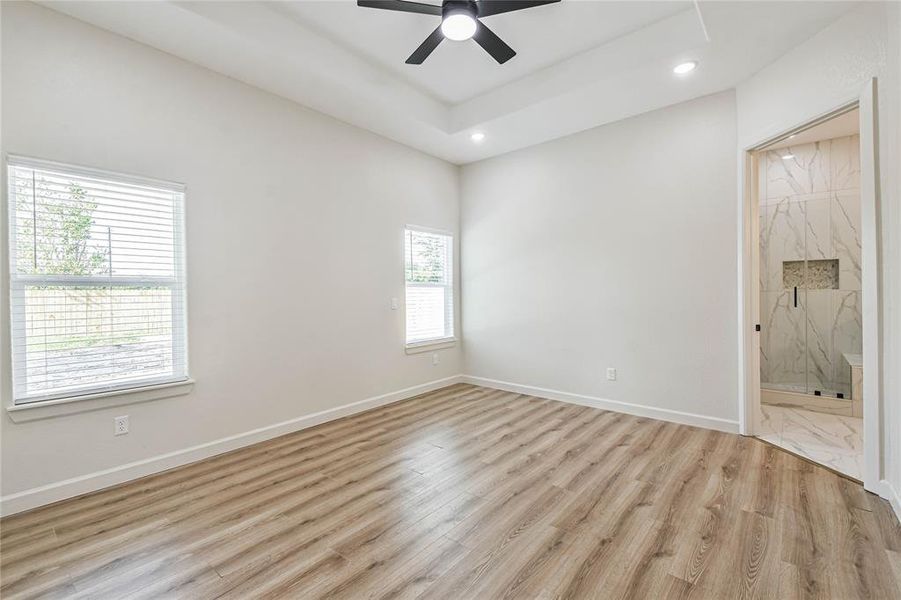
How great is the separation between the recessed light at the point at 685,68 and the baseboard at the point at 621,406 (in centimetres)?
302

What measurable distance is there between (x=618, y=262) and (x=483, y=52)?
2.43m

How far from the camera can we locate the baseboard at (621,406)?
365 centimetres

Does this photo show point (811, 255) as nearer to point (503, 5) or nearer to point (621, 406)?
point (621, 406)

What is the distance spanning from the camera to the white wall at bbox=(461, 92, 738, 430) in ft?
12.0

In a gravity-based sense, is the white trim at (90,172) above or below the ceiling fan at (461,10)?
below

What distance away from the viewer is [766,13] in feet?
8.44

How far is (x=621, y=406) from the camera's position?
4.20 m

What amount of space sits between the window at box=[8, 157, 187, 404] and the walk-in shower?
6106 mm

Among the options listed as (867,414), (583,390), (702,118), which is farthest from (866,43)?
(583,390)

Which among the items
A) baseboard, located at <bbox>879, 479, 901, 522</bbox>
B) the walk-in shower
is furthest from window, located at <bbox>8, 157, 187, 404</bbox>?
the walk-in shower

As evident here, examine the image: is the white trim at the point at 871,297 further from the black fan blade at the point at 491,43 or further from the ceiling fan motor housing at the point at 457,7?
the ceiling fan motor housing at the point at 457,7

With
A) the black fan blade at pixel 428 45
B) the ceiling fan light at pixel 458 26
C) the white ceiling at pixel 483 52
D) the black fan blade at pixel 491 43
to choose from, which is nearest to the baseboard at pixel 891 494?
the white ceiling at pixel 483 52

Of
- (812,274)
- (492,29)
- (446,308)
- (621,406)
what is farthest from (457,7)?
(812,274)

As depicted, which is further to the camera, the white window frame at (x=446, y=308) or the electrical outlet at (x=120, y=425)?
the white window frame at (x=446, y=308)
